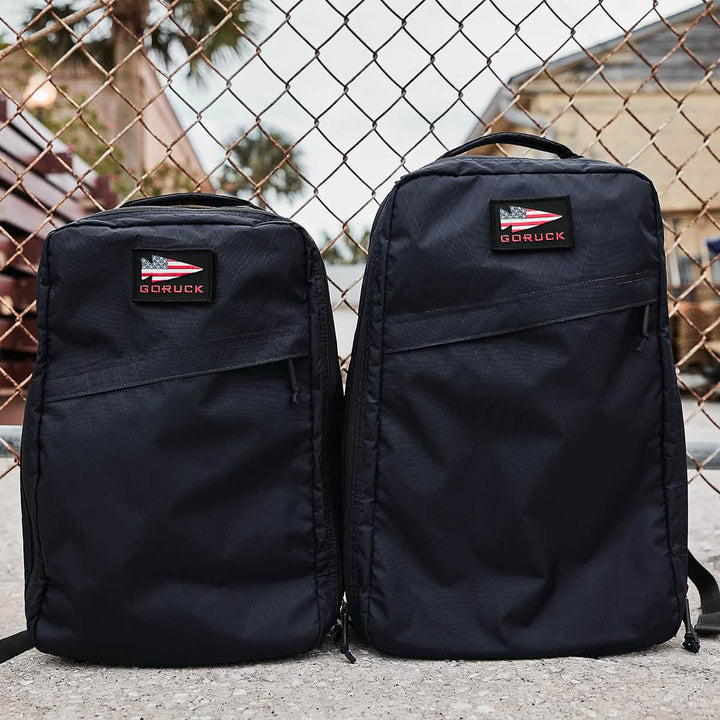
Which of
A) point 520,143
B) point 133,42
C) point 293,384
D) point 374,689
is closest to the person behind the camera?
point 374,689

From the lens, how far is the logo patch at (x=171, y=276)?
3.39 feet

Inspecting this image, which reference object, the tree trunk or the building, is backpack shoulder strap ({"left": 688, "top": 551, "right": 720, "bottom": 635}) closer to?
the building

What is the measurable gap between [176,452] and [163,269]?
0.82 feet

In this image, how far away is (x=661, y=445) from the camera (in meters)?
1.08

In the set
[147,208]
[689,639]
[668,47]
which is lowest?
[689,639]

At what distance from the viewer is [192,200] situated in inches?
45.4

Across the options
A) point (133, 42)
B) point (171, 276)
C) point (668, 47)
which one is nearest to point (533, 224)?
point (171, 276)

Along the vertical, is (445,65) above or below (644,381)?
above

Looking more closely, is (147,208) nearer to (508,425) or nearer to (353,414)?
(353,414)

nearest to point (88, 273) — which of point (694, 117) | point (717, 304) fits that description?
point (717, 304)

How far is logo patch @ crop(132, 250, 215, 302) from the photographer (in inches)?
40.7

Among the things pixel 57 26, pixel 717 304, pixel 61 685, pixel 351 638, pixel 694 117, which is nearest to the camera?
pixel 61 685

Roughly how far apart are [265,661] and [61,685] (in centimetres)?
27

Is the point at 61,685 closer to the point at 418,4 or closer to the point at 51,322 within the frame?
the point at 51,322
